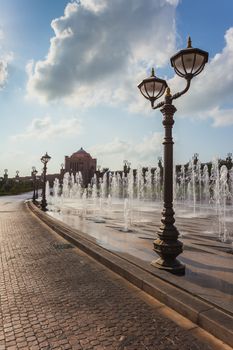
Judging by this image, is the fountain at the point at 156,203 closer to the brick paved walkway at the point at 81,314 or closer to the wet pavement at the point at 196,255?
the wet pavement at the point at 196,255

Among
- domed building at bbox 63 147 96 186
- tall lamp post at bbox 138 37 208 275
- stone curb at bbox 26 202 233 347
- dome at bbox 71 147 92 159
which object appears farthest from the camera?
dome at bbox 71 147 92 159

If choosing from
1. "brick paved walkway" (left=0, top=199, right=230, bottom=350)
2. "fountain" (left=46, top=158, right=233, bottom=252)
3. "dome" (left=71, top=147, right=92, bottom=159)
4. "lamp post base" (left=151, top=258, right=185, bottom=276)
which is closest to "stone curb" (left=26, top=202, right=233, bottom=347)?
"brick paved walkway" (left=0, top=199, right=230, bottom=350)

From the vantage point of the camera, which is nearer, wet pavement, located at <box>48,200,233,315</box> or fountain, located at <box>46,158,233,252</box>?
wet pavement, located at <box>48,200,233,315</box>

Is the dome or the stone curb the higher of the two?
the dome

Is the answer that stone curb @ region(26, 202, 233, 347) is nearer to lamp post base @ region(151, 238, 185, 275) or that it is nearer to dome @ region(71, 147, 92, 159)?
lamp post base @ region(151, 238, 185, 275)

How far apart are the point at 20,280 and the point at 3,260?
172 centimetres

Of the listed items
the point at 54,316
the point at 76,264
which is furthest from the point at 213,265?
the point at 54,316

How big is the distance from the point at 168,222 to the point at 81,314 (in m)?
2.48

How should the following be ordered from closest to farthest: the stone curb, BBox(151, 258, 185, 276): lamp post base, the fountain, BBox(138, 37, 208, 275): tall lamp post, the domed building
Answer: the stone curb → BBox(138, 37, 208, 275): tall lamp post → BBox(151, 258, 185, 276): lamp post base → the fountain → the domed building

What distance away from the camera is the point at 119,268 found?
5.77 metres

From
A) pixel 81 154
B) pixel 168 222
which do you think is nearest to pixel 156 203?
pixel 168 222

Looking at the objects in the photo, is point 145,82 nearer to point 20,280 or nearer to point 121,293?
point 121,293

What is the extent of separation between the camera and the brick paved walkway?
3305 mm

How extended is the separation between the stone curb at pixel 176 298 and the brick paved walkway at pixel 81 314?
110mm
